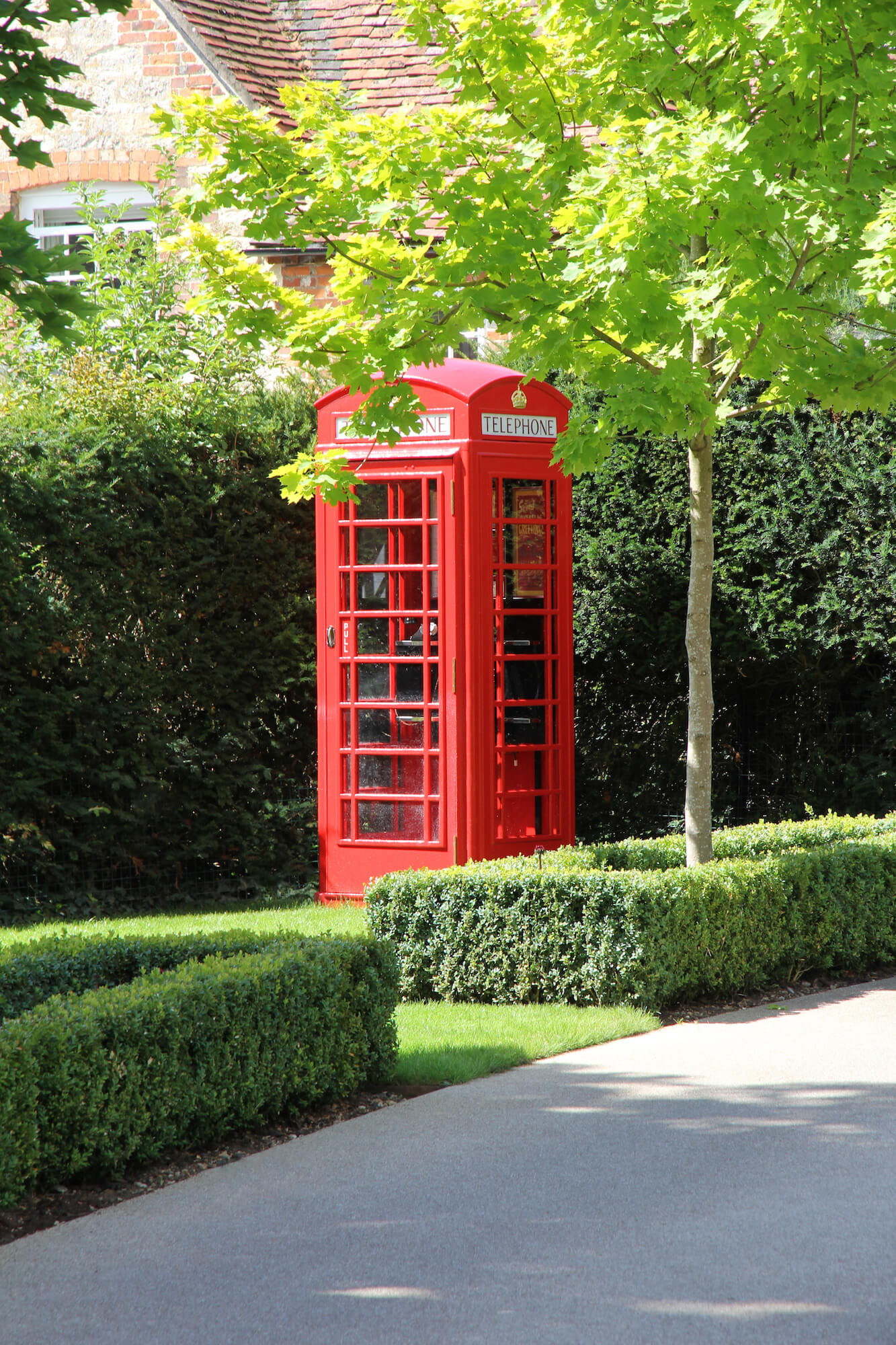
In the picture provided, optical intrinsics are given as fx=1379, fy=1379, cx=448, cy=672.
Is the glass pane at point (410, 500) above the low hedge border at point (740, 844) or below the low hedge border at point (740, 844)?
above

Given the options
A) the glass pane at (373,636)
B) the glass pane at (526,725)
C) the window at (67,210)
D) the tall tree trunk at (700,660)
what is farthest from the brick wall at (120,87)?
the tall tree trunk at (700,660)

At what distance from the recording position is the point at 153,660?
9469mm

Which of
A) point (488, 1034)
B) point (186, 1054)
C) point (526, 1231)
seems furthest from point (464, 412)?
point (526, 1231)

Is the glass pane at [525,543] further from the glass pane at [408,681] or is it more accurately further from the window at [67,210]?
the window at [67,210]

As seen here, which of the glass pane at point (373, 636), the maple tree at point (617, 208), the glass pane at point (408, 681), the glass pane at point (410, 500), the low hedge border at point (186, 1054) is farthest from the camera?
the glass pane at point (373, 636)

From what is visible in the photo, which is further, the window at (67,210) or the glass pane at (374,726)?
the window at (67,210)

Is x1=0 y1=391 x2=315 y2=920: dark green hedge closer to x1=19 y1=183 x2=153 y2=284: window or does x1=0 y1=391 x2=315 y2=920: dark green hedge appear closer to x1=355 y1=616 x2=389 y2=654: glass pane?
x1=355 y1=616 x2=389 y2=654: glass pane

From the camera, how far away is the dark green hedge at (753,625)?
30.5ft

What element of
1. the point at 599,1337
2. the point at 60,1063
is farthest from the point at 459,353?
the point at 599,1337

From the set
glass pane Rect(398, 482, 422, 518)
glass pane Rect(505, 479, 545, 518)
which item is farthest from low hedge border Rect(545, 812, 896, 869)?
glass pane Rect(398, 482, 422, 518)

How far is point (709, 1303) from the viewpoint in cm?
346

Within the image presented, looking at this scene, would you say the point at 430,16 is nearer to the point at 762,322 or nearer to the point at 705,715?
the point at 762,322

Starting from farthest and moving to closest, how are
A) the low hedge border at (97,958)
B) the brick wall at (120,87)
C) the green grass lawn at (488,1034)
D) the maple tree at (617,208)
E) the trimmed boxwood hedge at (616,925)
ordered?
1. the brick wall at (120,87)
2. the trimmed boxwood hedge at (616,925)
3. the maple tree at (617,208)
4. the green grass lawn at (488,1034)
5. the low hedge border at (97,958)

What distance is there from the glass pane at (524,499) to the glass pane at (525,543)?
0.23 feet
